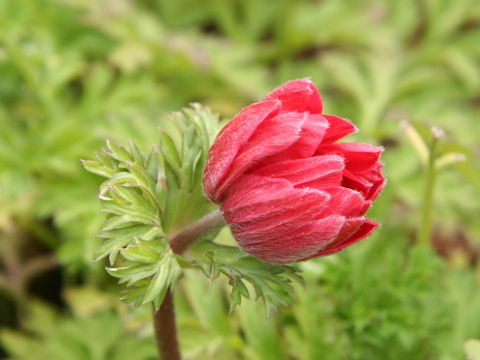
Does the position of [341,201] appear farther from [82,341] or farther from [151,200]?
[82,341]

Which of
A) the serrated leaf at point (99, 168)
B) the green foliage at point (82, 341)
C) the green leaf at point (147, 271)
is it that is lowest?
the green foliage at point (82, 341)

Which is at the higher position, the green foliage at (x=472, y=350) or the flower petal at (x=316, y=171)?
the flower petal at (x=316, y=171)

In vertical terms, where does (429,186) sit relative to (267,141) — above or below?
below

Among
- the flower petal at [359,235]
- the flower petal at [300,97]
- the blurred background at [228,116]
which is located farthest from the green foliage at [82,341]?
the flower petal at [300,97]

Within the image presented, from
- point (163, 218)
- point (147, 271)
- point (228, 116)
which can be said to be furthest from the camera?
point (228, 116)

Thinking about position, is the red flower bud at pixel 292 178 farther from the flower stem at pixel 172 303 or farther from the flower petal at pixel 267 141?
the flower stem at pixel 172 303

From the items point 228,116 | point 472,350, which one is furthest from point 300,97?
point 228,116
